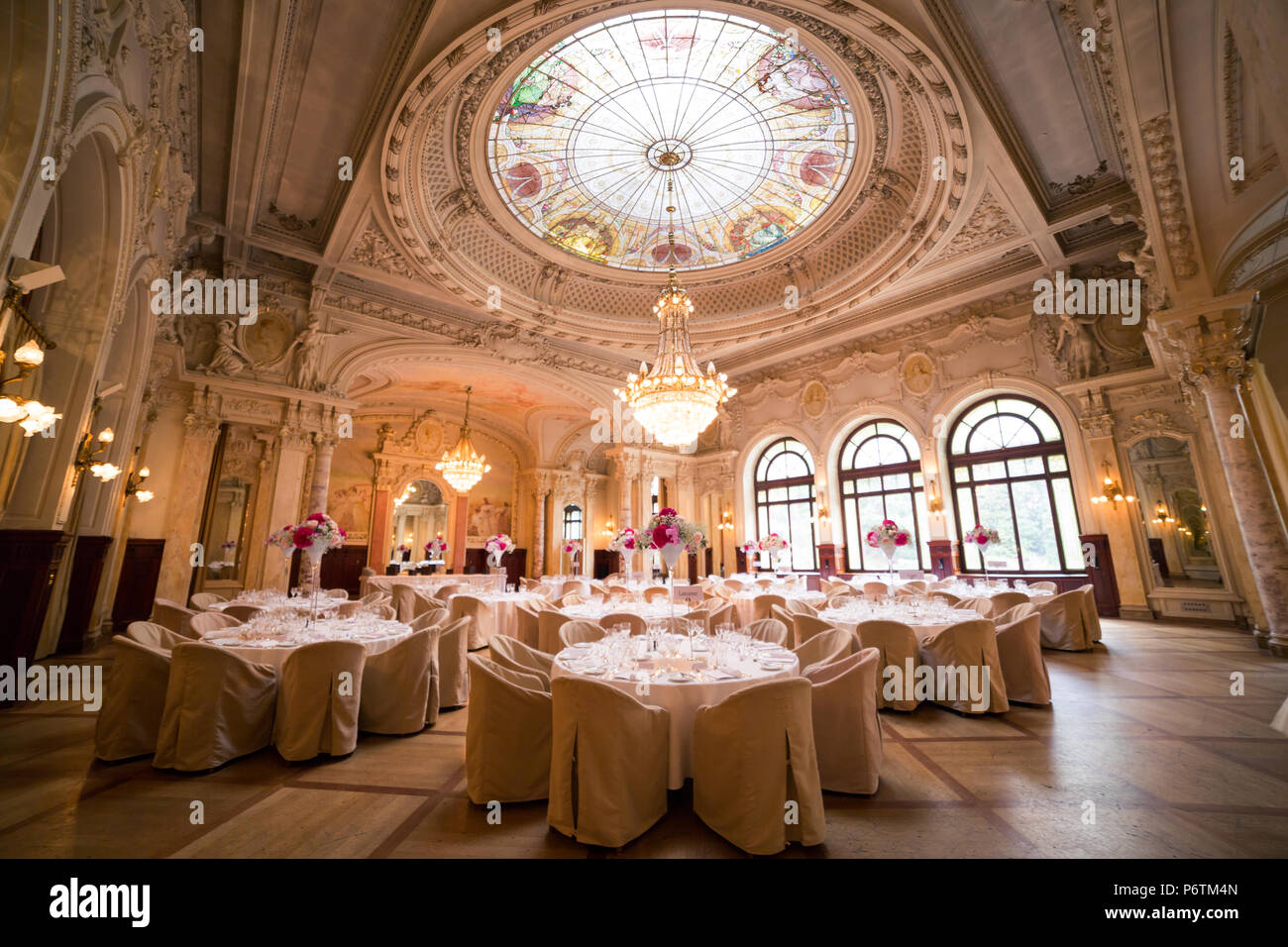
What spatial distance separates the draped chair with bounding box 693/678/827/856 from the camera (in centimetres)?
221

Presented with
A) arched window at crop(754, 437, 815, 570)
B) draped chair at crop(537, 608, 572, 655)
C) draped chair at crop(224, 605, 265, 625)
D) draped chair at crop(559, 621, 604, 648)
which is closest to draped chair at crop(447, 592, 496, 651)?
draped chair at crop(537, 608, 572, 655)

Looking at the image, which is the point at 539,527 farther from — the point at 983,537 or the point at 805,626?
the point at 805,626

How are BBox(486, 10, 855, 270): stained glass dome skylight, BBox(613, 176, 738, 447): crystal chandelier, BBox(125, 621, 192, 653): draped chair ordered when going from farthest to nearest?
1. BBox(613, 176, 738, 447): crystal chandelier
2. BBox(486, 10, 855, 270): stained glass dome skylight
3. BBox(125, 621, 192, 653): draped chair

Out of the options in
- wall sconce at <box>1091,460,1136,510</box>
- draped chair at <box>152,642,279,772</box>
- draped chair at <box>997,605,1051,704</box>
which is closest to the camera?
draped chair at <box>152,642,279,772</box>

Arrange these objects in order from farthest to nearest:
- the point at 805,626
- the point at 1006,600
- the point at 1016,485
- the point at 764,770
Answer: the point at 1016,485, the point at 1006,600, the point at 805,626, the point at 764,770

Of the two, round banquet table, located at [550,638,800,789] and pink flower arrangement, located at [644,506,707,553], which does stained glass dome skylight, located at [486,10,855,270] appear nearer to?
pink flower arrangement, located at [644,506,707,553]

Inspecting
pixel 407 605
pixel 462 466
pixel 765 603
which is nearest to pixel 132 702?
pixel 407 605

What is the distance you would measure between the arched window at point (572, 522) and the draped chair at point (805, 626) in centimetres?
1240

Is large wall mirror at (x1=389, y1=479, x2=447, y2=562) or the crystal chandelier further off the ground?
the crystal chandelier

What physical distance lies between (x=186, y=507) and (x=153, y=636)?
5126mm

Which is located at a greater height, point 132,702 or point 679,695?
point 679,695

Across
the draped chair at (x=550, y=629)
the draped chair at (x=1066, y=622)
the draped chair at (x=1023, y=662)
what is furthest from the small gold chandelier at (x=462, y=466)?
the draped chair at (x=1066, y=622)

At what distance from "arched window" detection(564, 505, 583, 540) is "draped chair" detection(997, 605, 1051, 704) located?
44.0 ft

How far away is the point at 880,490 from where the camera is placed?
11.7 m
